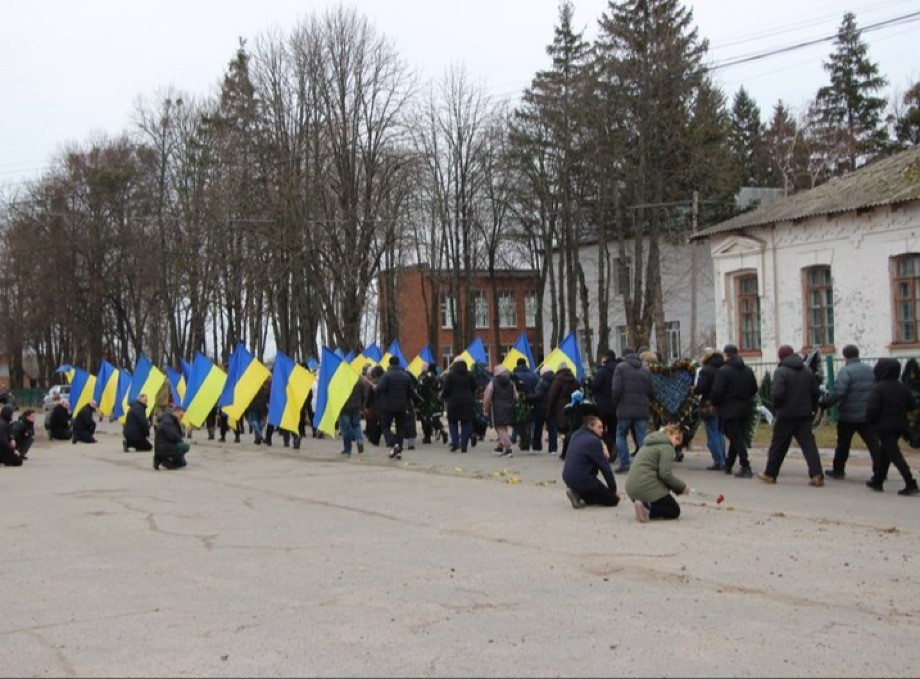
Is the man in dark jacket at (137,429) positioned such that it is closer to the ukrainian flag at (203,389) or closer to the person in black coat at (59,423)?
the ukrainian flag at (203,389)

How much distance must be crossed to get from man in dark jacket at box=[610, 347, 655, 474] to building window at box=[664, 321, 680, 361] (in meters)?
39.9

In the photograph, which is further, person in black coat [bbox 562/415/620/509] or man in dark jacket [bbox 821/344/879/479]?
man in dark jacket [bbox 821/344/879/479]

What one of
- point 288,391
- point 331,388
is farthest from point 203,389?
point 331,388

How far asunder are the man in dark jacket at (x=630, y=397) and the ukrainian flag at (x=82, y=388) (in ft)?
85.7

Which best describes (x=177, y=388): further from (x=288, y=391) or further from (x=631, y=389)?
(x=631, y=389)

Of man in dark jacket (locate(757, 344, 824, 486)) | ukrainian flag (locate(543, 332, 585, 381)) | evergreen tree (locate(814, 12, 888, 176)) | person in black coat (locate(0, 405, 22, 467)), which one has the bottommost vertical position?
person in black coat (locate(0, 405, 22, 467))

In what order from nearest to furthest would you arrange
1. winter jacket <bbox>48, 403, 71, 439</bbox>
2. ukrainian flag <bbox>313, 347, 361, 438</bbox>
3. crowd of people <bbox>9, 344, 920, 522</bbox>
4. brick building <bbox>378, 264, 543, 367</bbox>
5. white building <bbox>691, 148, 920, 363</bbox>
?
crowd of people <bbox>9, 344, 920, 522</bbox> < ukrainian flag <bbox>313, 347, 361, 438</bbox> < white building <bbox>691, 148, 920, 363</bbox> < winter jacket <bbox>48, 403, 71, 439</bbox> < brick building <bbox>378, 264, 543, 367</bbox>

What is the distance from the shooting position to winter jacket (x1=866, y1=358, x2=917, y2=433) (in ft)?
45.0

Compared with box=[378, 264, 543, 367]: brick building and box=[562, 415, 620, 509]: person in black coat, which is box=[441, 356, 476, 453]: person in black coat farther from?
box=[378, 264, 543, 367]: brick building

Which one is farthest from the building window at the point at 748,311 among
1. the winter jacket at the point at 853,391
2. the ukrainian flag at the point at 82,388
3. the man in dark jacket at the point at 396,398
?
the ukrainian flag at the point at 82,388

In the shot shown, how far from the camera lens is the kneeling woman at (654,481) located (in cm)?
1152

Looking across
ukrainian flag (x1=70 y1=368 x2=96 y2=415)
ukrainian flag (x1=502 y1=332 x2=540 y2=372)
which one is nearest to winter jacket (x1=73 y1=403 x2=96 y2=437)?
ukrainian flag (x1=70 y1=368 x2=96 y2=415)

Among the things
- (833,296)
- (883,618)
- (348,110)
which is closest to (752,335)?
(833,296)

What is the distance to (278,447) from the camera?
25531mm
